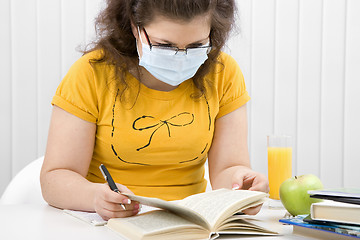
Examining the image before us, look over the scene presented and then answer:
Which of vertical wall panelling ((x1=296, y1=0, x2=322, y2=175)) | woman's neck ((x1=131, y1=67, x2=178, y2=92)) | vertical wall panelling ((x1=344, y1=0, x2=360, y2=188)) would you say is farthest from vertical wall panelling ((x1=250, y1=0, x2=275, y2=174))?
woman's neck ((x1=131, y1=67, x2=178, y2=92))

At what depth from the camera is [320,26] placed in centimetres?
220

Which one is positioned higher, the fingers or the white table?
the fingers

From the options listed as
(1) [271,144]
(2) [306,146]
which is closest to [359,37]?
(2) [306,146]

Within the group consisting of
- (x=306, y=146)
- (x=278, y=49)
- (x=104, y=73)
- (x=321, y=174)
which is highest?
(x=278, y=49)

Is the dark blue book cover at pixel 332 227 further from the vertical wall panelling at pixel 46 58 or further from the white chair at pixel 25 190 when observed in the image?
the vertical wall panelling at pixel 46 58

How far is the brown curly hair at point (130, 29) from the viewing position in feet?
3.86

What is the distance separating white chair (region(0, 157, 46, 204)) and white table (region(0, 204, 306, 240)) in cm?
36

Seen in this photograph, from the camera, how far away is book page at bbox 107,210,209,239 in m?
0.80

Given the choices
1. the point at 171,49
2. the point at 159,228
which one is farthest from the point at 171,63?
the point at 159,228

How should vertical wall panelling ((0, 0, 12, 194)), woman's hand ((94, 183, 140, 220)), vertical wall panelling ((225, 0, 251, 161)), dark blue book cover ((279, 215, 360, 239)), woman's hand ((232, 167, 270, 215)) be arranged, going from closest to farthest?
dark blue book cover ((279, 215, 360, 239)), woman's hand ((94, 183, 140, 220)), woman's hand ((232, 167, 270, 215)), vertical wall panelling ((0, 0, 12, 194)), vertical wall panelling ((225, 0, 251, 161))

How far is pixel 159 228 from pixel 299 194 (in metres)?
0.33

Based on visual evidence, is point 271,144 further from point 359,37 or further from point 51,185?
point 359,37

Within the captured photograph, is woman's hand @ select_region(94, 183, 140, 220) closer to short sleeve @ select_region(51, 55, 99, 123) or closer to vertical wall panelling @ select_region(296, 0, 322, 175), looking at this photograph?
short sleeve @ select_region(51, 55, 99, 123)

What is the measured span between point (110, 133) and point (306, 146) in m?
1.26
